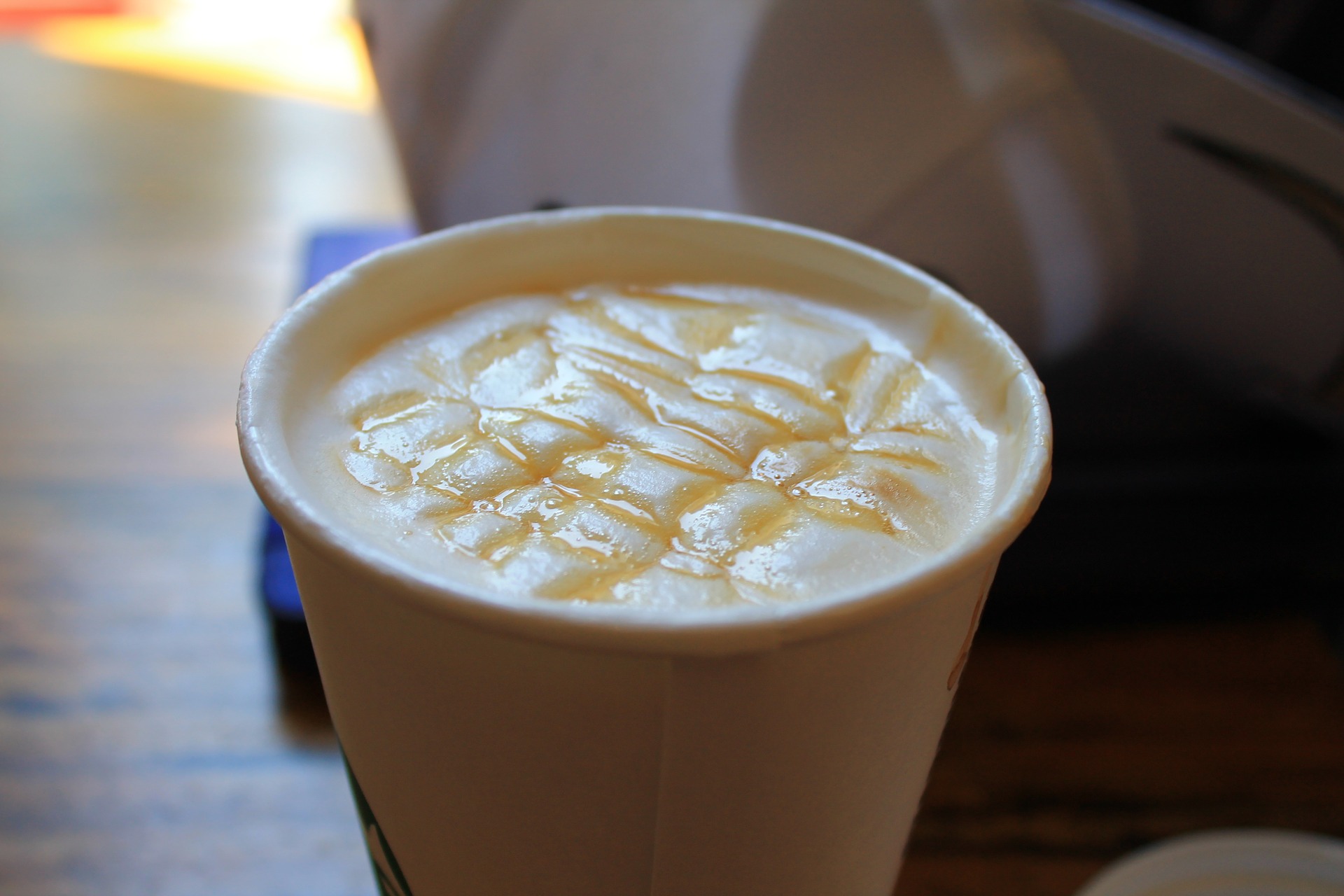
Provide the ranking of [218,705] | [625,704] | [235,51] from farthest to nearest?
[235,51]
[218,705]
[625,704]

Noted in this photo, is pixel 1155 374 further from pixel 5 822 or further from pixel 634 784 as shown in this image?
pixel 5 822

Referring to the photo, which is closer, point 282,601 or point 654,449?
point 654,449

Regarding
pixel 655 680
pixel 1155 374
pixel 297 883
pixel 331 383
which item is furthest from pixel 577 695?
pixel 1155 374

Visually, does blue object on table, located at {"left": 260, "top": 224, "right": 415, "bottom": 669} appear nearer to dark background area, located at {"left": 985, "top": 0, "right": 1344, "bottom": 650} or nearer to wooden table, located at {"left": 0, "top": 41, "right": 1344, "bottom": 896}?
wooden table, located at {"left": 0, "top": 41, "right": 1344, "bottom": 896}

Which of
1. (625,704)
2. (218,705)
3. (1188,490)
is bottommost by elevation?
(218,705)

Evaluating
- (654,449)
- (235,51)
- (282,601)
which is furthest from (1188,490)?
(235,51)

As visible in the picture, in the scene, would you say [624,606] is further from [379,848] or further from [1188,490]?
[1188,490]

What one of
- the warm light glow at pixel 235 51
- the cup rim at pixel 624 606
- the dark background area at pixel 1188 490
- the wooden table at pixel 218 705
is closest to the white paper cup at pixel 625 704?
the cup rim at pixel 624 606

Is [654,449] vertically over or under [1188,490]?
over
